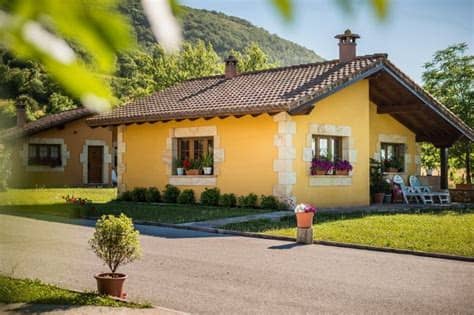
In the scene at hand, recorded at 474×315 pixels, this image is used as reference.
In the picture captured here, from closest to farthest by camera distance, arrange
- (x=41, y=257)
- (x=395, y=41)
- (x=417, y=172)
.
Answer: (x=395, y=41)
(x=41, y=257)
(x=417, y=172)

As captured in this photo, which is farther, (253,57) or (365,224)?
(253,57)

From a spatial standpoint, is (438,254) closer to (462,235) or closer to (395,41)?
(462,235)

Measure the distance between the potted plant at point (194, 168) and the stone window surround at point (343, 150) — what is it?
10.9ft

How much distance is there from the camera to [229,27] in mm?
1215

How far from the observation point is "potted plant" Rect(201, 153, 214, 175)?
58.7 ft

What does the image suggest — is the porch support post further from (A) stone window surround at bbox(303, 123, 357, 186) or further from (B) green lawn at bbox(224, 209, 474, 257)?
(B) green lawn at bbox(224, 209, 474, 257)

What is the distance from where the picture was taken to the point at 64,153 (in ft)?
93.7

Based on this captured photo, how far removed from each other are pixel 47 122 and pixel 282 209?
586 inches

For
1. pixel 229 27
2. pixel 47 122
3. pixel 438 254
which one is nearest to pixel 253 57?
pixel 47 122

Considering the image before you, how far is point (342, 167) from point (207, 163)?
3.79 m

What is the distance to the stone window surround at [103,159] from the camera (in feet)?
95.5

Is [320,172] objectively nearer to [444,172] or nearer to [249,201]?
[249,201]

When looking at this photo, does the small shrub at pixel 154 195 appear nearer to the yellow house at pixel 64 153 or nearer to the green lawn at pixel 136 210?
the green lawn at pixel 136 210

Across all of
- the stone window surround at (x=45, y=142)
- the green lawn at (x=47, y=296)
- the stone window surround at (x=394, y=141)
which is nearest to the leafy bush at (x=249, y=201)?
the stone window surround at (x=394, y=141)
